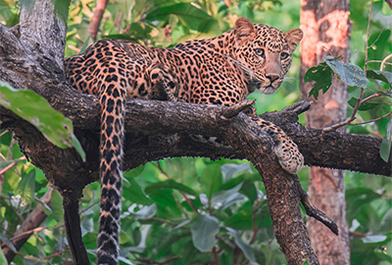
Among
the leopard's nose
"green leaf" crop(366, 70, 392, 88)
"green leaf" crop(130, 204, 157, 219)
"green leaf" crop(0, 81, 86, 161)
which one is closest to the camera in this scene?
"green leaf" crop(0, 81, 86, 161)

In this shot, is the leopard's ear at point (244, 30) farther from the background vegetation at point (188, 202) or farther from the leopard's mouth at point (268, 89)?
the background vegetation at point (188, 202)

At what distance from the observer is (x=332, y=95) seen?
602cm

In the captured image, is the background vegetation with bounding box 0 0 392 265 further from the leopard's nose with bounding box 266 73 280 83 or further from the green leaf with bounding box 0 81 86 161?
the green leaf with bounding box 0 81 86 161

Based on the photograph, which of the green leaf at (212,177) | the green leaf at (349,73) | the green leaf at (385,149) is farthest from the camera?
the green leaf at (212,177)

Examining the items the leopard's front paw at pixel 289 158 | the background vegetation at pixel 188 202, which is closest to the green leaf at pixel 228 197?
the background vegetation at pixel 188 202

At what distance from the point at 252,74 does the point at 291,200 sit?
1375 millimetres

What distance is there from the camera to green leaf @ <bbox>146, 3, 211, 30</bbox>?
20.2ft

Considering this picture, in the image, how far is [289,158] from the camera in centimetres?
329

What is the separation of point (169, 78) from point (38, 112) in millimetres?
1826

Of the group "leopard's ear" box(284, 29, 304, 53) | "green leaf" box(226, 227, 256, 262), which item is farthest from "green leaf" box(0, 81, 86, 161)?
"green leaf" box(226, 227, 256, 262)

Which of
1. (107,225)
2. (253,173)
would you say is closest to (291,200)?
(107,225)

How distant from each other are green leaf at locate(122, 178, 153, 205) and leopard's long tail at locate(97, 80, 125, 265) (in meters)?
2.09

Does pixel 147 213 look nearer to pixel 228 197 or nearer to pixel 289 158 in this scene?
pixel 228 197

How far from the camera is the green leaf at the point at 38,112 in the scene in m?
1.68
